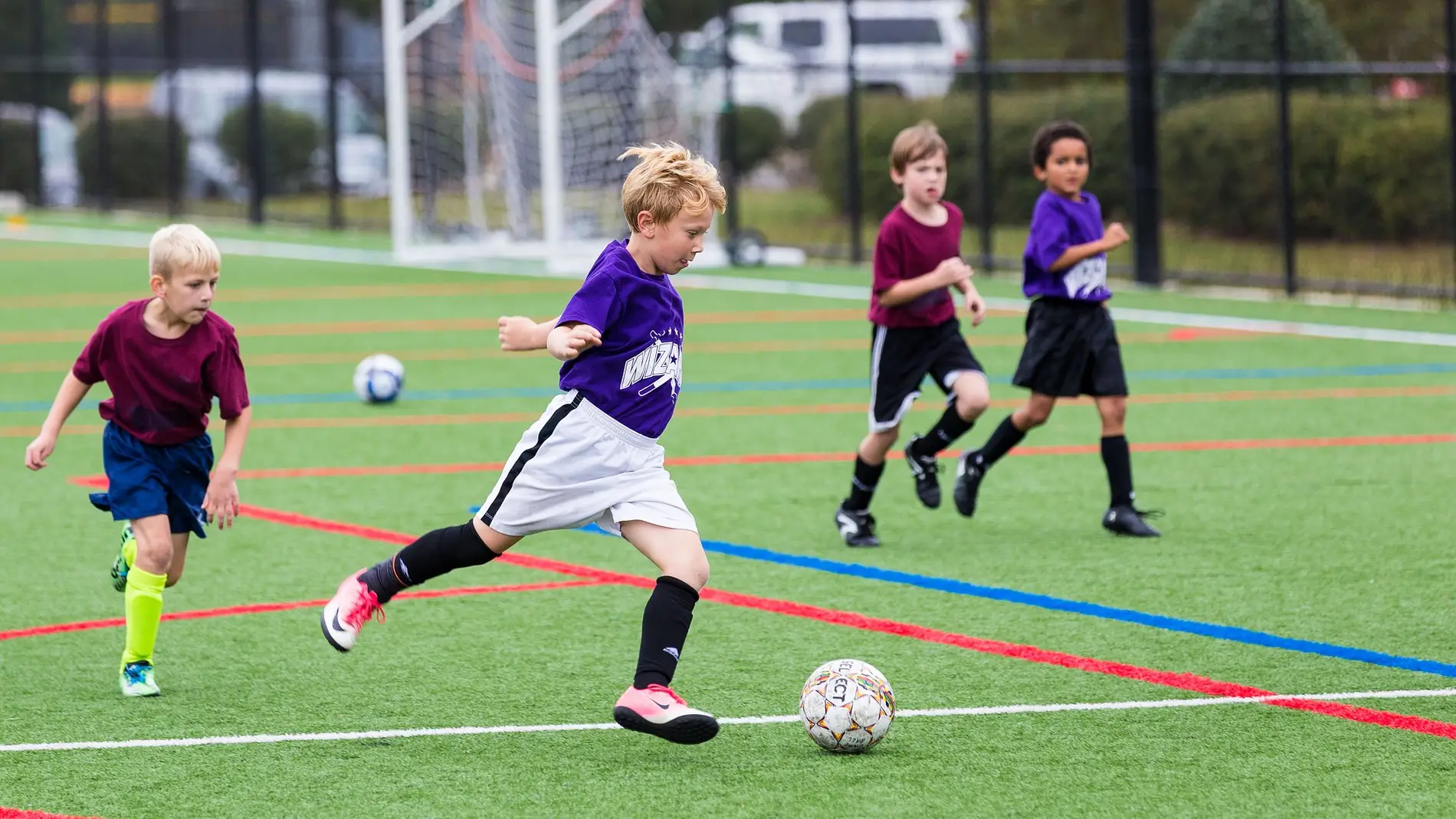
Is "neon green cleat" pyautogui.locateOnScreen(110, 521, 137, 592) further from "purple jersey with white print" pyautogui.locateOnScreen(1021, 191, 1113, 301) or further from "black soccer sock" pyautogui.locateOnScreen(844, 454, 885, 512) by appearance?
"purple jersey with white print" pyautogui.locateOnScreen(1021, 191, 1113, 301)

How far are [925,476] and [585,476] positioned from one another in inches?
130

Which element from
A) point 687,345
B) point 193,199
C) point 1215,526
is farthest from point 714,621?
point 193,199

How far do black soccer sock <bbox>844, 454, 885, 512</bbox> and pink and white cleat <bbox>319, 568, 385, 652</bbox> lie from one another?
9.65 ft

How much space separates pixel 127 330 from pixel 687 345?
988 cm

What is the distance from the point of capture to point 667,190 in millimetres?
5281

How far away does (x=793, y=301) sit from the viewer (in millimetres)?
18812

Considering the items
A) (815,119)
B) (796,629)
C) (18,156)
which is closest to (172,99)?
(18,156)

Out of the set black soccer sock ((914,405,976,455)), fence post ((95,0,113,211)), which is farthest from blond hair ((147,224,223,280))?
fence post ((95,0,113,211))

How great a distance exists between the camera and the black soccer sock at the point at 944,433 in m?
8.26

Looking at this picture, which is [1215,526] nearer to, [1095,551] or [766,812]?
[1095,551]

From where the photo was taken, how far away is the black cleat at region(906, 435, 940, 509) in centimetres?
841

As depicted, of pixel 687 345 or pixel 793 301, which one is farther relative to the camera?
pixel 793 301

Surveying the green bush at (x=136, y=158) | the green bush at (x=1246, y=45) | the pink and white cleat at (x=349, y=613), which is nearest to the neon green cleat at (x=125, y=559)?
the pink and white cleat at (x=349, y=613)

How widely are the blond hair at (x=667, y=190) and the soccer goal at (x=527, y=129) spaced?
16.4m
